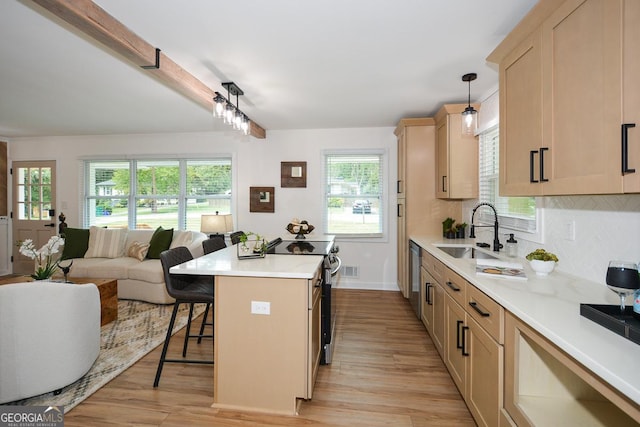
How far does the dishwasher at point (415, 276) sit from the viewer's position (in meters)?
3.31

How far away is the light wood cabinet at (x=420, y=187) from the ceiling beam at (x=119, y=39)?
253 centimetres

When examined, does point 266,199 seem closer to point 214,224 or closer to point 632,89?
point 214,224

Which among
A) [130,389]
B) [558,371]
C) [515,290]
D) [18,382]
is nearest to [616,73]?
[515,290]

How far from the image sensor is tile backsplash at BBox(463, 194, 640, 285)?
59.3 inches

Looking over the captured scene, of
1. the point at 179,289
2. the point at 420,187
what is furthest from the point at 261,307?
the point at 420,187

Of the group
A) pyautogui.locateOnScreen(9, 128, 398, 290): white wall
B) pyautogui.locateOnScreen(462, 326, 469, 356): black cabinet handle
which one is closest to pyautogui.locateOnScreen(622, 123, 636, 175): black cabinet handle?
pyautogui.locateOnScreen(462, 326, 469, 356): black cabinet handle

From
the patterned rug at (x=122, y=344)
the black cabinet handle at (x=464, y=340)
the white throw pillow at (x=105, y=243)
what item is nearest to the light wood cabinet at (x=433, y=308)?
the black cabinet handle at (x=464, y=340)

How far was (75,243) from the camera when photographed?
4445 mm

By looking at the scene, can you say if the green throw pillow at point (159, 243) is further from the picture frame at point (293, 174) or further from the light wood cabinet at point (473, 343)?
the light wood cabinet at point (473, 343)

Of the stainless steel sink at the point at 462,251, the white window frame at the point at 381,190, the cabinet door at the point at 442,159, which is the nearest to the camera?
the stainless steel sink at the point at 462,251

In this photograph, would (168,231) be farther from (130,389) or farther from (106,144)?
(130,389)

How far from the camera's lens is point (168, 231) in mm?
4383

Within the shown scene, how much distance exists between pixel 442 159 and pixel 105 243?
4811 millimetres

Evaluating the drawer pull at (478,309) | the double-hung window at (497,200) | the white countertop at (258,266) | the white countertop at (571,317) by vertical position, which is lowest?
the drawer pull at (478,309)
